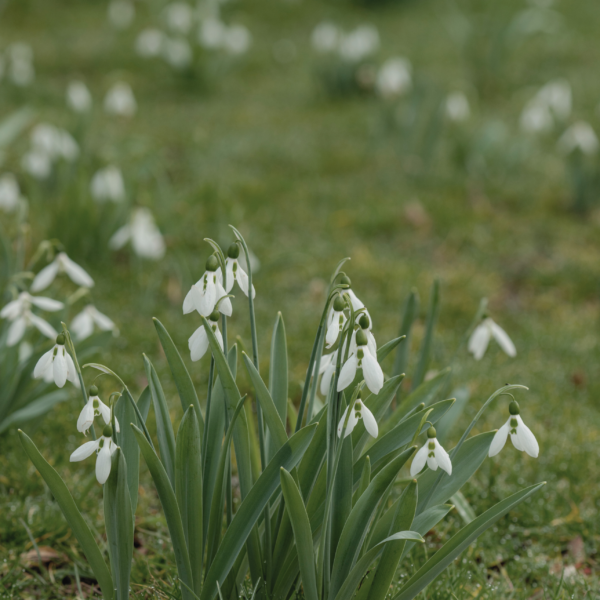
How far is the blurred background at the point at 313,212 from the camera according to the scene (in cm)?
220

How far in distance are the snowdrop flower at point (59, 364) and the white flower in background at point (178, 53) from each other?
18.3ft

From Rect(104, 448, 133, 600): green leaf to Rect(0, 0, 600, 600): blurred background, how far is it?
0.82 ft

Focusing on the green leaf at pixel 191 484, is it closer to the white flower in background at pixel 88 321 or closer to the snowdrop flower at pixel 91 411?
the snowdrop flower at pixel 91 411

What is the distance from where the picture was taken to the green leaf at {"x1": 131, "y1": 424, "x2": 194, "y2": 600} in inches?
54.3

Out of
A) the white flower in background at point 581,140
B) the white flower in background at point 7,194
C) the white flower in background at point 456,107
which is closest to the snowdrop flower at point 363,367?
the white flower in background at point 7,194

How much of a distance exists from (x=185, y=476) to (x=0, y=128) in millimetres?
2978

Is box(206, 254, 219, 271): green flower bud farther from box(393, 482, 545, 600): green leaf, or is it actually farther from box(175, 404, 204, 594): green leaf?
box(393, 482, 545, 600): green leaf

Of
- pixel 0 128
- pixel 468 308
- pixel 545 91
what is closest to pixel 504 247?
pixel 468 308

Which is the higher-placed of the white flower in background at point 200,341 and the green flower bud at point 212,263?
the green flower bud at point 212,263

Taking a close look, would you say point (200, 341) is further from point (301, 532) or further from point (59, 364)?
point (301, 532)

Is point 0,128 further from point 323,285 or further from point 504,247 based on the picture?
point 504,247

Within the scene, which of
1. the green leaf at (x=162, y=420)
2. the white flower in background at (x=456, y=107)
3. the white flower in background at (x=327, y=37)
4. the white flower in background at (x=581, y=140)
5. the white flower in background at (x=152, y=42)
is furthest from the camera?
the white flower in background at (x=327, y=37)

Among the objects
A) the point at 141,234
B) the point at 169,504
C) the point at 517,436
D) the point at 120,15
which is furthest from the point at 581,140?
the point at 120,15

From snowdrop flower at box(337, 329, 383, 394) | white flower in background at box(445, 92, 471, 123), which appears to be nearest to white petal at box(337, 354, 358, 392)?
snowdrop flower at box(337, 329, 383, 394)
